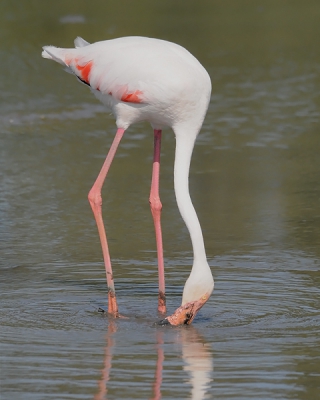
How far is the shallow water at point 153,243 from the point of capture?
592 cm

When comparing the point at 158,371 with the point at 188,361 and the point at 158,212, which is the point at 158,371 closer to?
the point at 188,361

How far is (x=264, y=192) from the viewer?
11367 millimetres

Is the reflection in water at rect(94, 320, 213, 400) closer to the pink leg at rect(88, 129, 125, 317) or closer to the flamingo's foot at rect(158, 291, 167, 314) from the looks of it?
the pink leg at rect(88, 129, 125, 317)

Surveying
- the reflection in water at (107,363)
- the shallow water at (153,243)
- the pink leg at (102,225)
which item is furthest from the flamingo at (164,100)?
the reflection in water at (107,363)

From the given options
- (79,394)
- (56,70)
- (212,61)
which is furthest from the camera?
(212,61)

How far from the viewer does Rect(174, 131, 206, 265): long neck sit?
23.7 ft

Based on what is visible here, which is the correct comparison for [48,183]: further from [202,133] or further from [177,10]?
[177,10]

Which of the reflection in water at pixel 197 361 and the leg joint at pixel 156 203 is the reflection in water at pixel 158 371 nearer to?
the reflection in water at pixel 197 361

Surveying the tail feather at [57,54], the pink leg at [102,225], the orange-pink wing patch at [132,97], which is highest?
the tail feather at [57,54]

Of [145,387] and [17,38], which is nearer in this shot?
[145,387]

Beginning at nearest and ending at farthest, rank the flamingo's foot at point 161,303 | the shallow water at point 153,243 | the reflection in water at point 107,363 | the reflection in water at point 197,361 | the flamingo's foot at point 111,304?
the reflection in water at point 107,363
the reflection in water at point 197,361
the shallow water at point 153,243
the flamingo's foot at point 111,304
the flamingo's foot at point 161,303

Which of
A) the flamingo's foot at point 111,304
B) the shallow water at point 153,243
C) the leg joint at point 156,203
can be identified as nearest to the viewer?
the shallow water at point 153,243

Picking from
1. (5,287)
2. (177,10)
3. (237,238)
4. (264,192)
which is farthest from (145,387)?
(177,10)

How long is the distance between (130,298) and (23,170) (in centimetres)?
491
